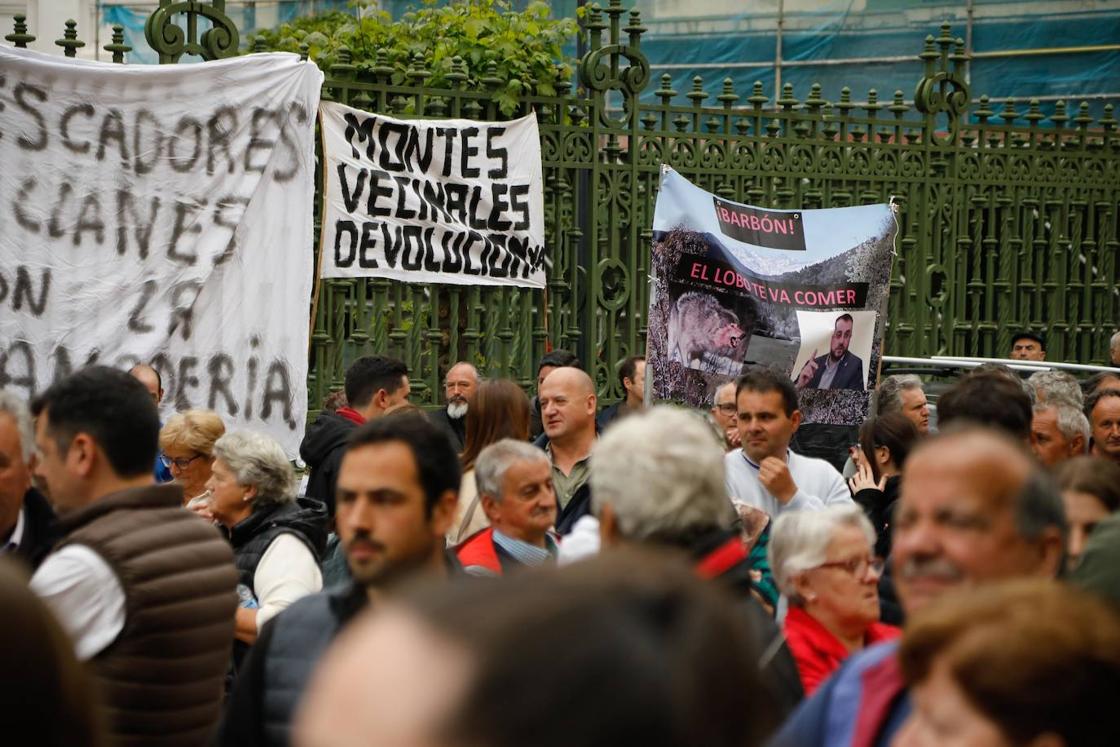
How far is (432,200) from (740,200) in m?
2.44

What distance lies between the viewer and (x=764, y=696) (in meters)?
1.33

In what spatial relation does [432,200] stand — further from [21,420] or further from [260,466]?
[21,420]

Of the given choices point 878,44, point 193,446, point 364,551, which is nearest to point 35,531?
point 364,551

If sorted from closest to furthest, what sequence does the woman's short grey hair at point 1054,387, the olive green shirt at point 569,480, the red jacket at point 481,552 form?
the red jacket at point 481,552, the olive green shirt at point 569,480, the woman's short grey hair at point 1054,387

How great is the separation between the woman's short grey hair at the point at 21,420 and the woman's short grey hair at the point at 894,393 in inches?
197

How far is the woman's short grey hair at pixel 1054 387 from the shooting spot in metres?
8.00

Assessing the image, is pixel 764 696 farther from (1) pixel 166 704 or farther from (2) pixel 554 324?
(2) pixel 554 324

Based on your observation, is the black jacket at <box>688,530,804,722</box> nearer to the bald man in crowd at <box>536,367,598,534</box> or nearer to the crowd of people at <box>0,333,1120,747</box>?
the crowd of people at <box>0,333,1120,747</box>

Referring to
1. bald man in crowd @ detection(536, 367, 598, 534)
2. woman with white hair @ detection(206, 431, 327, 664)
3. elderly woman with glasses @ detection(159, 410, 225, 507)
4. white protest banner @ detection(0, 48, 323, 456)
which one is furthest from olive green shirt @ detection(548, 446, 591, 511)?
white protest banner @ detection(0, 48, 323, 456)

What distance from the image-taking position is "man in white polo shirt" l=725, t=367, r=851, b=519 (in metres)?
6.71

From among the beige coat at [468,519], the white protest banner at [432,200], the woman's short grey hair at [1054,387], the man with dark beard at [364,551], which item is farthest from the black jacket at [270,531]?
the white protest banner at [432,200]

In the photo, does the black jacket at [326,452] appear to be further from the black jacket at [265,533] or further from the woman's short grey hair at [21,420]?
the woman's short grey hair at [21,420]

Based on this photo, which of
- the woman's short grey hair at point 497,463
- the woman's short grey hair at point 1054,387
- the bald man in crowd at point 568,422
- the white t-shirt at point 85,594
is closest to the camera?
the white t-shirt at point 85,594

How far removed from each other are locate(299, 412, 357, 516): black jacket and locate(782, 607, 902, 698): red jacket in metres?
3.46
